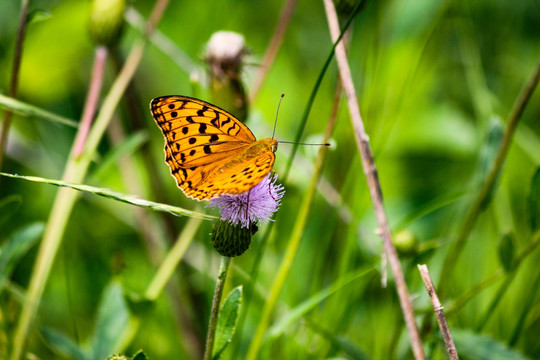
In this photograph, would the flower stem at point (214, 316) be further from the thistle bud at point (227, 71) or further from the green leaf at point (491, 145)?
the green leaf at point (491, 145)

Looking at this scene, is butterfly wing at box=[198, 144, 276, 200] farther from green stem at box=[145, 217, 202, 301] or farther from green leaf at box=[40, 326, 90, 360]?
green leaf at box=[40, 326, 90, 360]

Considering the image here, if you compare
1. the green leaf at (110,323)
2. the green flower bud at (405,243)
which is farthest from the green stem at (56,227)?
the green flower bud at (405,243)

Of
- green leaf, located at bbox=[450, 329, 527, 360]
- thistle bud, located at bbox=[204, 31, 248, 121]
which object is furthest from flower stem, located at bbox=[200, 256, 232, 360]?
thistle bud, located at bbox=[204, 31, 248, 121]

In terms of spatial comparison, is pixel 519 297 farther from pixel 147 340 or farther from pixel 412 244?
pixel 147 340

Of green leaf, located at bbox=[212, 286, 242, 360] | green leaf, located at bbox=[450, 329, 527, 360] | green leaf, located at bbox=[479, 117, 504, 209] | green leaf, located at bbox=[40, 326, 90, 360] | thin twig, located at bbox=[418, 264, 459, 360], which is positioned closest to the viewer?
thin twig, located at bbox=[418, 264, 459, 360]

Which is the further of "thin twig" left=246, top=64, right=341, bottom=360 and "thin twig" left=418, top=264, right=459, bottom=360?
"thin twig" left=246, top=64, right=341, bottom=360

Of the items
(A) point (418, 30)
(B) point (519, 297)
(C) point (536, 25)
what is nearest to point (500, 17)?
(C) point (536, 25)
